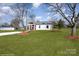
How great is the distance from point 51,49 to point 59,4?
317 millimetres

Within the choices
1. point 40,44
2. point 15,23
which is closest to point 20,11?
point 15,23

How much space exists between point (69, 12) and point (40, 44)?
0.99 feet

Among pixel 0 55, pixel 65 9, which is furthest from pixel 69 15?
pixel 0 55

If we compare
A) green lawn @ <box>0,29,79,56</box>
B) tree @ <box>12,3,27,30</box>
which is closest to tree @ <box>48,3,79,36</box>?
green lawn @ <box>0,29,79,56</box>

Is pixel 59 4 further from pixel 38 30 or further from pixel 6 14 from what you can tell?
pixel 6 14

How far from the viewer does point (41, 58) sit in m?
2.00

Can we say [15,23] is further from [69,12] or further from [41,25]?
[69,12]

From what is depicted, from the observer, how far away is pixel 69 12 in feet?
6.70

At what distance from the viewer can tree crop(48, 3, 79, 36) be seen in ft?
6.65

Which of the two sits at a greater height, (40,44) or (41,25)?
(41,25)

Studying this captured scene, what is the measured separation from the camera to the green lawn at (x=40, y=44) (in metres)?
2.01

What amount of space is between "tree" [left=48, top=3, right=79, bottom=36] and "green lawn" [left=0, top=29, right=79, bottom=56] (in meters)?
0.07

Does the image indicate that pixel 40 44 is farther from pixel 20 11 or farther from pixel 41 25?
pixel 20 11

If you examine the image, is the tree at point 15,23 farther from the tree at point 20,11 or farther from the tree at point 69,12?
the tree at point 69,12
